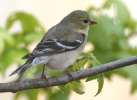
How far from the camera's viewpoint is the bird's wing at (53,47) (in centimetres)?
253

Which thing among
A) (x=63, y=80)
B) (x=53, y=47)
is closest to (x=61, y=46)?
(x=53, y=47)

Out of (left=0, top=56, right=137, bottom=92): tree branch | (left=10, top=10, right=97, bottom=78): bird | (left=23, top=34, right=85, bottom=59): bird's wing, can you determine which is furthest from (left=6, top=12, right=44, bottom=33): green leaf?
(left=0, top=56, right=137, bottom=92): tree branch

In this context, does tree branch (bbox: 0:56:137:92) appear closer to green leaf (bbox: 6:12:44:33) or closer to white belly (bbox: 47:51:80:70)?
white belly (bbox: 47:51:80:70)

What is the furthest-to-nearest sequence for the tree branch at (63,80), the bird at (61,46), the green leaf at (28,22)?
1. the green leaf at (28,22)
2. the bird at (61,46)
3. the tree branch at (63,80)

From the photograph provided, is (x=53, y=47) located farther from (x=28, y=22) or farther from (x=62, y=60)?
(x=28, y=22)

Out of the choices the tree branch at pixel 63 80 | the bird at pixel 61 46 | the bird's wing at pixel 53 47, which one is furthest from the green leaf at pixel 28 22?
the tree branch at pixel 63 80

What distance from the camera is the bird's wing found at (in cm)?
253

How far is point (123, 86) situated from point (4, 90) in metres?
4.78

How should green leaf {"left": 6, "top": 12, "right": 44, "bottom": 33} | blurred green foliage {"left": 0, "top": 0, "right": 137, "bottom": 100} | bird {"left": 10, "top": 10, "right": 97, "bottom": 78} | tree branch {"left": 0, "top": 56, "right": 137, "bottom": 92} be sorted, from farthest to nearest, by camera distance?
1. green leaf {"left": 6, "top": 12, "right": 44, "bottom": 33}
2. blurred green foliage {"left": 0, "top": 0, "right": 137, "bottom": 100}
3. bird {"left": 10, "top": 10, "right": 97, "bottom": 78}
4. tree branch {"left": 0, "top": 56, "right": 137, "bottom": 92}

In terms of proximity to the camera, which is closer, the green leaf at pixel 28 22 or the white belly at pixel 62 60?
the white belly at pixel 62 60

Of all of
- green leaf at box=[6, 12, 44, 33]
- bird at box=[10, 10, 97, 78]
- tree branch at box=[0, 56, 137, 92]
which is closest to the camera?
tree branch at box=[0, 56, 137, 92]

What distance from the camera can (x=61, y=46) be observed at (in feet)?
8.64

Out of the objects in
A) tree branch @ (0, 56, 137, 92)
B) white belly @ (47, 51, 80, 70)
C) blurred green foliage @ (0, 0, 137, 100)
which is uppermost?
tree branch @ (0, 56, 137, 92)

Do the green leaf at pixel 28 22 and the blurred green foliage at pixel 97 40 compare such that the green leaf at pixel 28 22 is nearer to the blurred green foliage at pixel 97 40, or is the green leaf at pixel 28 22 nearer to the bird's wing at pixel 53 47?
the blurred green foliage at pixel 97 40
